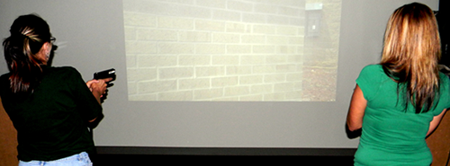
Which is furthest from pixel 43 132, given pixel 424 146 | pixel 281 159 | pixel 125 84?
pixel 281 159

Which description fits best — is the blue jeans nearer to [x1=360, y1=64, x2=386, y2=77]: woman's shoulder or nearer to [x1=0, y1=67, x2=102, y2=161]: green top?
[x1=0, y1=67, x2=102, y2=161]: green top

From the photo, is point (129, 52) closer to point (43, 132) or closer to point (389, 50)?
point (43, 132)

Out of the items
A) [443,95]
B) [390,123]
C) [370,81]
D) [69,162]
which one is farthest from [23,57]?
[443,95]

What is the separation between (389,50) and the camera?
3.47 feet

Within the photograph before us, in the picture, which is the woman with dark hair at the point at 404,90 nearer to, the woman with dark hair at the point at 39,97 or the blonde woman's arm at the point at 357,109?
the blonde woman's arm at the point at 357,109

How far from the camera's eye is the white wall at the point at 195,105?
2201 mm

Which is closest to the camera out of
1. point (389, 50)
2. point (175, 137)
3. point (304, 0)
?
point (389, 50)

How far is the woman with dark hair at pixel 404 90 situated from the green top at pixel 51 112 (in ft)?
3.70

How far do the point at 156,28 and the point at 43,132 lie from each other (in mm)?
1260

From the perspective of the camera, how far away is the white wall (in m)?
2.20

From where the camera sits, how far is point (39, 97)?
3.60 feet

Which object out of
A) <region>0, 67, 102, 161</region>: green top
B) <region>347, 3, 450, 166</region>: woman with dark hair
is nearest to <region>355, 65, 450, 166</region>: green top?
<region>347, 3, 450, 166</region>: woman with dark hair

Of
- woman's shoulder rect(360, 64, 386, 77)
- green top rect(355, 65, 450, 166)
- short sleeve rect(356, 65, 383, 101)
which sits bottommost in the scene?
green top rect(355, 65, 450, 166)

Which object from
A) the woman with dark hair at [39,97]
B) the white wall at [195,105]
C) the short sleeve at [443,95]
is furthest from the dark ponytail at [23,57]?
the short sleeve at [443,95]
